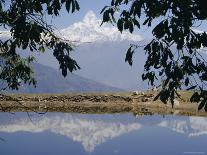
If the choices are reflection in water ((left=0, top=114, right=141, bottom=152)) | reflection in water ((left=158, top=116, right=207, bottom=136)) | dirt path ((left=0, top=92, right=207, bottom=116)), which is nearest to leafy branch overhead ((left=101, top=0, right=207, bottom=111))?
reflection in water ((left=0, top=114, right=141, bottom=152))

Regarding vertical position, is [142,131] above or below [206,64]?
below

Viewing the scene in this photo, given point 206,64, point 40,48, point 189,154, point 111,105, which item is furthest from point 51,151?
point 111,105

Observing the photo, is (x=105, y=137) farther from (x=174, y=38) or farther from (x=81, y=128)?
(x=174, y=38)

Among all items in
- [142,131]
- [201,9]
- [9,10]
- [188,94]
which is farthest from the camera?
[188,94]

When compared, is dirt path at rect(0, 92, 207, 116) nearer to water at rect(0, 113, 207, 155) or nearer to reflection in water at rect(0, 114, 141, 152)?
water at rect(0, 113, 207, 155)

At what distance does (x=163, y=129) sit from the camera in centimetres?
4506

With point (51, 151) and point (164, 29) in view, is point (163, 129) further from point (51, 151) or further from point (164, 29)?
point (164, 29)

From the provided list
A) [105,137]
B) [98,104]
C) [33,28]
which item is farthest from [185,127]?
[33,28]

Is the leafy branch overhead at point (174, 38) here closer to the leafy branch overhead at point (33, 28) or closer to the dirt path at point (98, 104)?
the leafy branch overhead at point (33, 28)

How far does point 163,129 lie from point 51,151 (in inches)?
659

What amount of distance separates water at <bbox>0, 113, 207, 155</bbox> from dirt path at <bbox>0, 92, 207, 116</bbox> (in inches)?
77.6

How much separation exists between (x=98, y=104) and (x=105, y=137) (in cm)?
2288

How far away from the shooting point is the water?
3101 cm

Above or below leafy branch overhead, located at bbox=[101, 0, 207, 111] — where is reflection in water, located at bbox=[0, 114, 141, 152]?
below
